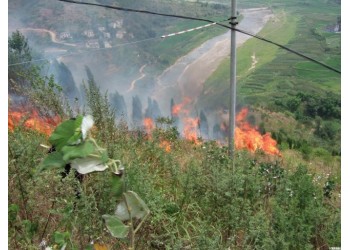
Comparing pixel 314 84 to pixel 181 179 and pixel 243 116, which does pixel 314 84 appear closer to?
pixel 243 116

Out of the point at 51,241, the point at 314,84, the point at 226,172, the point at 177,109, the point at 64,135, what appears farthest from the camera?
the point at 314,84

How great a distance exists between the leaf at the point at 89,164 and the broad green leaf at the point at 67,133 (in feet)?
0.20

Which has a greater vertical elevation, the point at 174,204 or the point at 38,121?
the point at 38,121

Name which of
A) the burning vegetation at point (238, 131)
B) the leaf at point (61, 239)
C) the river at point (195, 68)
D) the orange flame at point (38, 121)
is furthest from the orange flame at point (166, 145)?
the leaf at point (61, 239)

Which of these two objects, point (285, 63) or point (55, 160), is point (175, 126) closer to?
point (285, 63)

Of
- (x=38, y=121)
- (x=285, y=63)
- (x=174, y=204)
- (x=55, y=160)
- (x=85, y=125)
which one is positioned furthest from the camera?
(x=285, y=63)

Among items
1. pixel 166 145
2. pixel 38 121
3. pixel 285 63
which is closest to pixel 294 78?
pixel 285 63

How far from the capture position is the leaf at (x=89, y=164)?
1917 millimetres

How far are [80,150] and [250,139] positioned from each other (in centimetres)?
197

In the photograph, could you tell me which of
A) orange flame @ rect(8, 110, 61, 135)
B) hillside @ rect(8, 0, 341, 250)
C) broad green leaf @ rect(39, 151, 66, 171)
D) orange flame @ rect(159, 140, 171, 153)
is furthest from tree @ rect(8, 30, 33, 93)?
broad green leaf @ rect(39, 151, 66, 171)

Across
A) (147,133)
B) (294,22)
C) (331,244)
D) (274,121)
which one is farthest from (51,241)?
(294,22)

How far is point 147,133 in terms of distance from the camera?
12.1ft

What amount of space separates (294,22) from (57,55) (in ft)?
4.79

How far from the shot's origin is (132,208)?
1988mm
